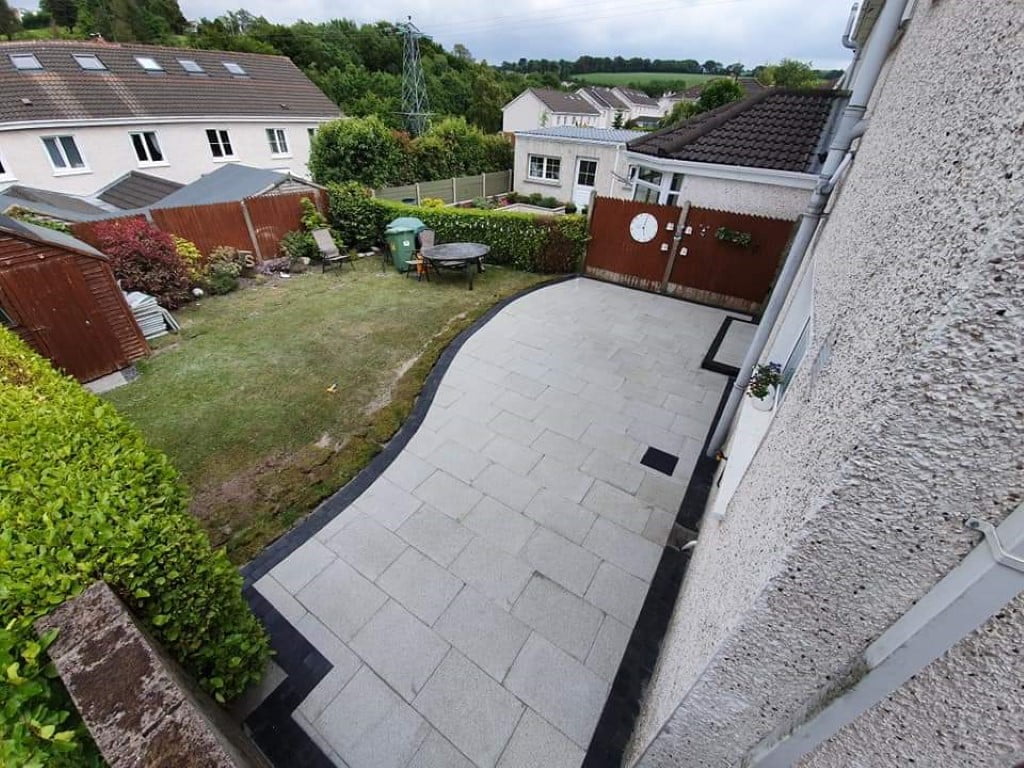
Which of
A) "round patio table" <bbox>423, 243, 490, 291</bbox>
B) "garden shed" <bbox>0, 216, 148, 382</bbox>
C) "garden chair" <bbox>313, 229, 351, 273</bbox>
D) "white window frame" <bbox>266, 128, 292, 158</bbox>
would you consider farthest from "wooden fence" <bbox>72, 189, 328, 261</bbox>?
"white window frame" <bbox>266, 128, 292, 158</bbox>

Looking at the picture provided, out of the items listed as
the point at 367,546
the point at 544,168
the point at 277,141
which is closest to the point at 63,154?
the point at 277,141

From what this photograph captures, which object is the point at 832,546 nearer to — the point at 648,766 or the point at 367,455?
the point at 648,766

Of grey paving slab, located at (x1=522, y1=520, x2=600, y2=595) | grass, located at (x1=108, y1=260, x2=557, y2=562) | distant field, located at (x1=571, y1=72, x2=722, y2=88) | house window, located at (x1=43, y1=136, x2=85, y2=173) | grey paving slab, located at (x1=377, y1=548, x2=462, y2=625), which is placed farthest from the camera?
distant field, located at (x1=571, y1=72, x2=722, y2=88)

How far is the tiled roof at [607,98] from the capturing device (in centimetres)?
4459

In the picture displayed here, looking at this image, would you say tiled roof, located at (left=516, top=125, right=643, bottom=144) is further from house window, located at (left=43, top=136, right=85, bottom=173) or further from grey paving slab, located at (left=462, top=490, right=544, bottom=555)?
house window, located at (left=43, top=136, right=85, bottom=173)

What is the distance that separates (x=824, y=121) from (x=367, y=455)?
999 cm

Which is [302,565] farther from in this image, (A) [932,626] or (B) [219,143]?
(B) [219,143]

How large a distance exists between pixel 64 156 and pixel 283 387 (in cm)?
1842

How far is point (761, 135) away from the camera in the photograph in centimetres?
799

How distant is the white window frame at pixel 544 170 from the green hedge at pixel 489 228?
31.1 feet

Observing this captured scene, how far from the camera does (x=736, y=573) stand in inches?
67.8

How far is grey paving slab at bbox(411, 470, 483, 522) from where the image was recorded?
14.0 ft

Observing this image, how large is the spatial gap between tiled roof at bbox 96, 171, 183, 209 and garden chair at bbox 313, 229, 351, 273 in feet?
18.9

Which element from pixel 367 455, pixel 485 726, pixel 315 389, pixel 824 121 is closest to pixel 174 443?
pixel 315 389
